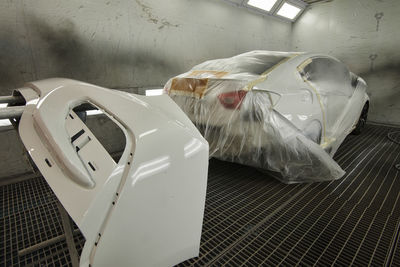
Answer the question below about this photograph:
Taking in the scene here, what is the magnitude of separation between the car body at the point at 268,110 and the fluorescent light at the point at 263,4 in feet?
9.75

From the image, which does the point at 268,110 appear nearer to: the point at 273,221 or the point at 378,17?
the point at 273,221

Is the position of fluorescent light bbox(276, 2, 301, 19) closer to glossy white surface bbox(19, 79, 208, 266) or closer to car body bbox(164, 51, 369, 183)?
car body bbox(164, 51, 369, 183)

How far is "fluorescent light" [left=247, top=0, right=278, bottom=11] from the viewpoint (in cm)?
481

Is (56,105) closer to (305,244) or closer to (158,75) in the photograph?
(305,244)

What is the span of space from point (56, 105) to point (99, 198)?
0.40 metres

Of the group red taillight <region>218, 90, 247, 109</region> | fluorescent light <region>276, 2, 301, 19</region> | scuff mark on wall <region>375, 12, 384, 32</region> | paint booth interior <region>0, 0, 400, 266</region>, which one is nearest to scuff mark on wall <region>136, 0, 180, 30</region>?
paint booth interior <region>0, 0, 400, 266</region>

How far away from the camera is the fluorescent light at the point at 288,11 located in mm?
5455

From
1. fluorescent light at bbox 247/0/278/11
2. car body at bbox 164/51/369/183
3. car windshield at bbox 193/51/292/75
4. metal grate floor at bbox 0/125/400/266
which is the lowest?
metal grate floor at bbox 0/125/400/266

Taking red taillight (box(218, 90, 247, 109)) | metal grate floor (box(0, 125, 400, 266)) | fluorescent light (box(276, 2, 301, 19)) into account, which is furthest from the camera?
fluorescent light (box(276, 2, 301, 19))

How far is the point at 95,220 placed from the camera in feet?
2.44

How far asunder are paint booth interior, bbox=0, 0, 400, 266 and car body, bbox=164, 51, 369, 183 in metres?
0.01

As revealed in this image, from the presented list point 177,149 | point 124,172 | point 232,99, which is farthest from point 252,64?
point 124,172

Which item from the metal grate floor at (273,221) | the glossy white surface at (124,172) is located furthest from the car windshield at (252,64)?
the glossy white surface at (124,172)

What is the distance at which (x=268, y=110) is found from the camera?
1875mm
